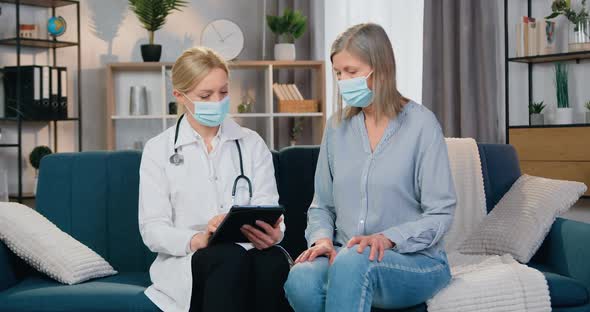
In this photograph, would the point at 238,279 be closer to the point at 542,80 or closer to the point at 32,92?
the point at 542,80

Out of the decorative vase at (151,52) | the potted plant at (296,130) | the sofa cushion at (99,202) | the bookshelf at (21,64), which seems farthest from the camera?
the potted plant at (296,130)

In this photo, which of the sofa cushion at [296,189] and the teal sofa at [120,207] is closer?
the teal sofa at [120,207]

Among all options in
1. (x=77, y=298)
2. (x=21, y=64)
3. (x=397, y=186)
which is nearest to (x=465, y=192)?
(x=397, y=186)

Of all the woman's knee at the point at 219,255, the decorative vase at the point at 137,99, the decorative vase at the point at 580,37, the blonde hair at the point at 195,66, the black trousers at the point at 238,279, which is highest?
the decorative vase at the point at 580,37

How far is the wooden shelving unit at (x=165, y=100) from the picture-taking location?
5.25 metres

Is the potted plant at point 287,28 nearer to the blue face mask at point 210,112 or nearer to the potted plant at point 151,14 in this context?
the potted plant at point 151,14

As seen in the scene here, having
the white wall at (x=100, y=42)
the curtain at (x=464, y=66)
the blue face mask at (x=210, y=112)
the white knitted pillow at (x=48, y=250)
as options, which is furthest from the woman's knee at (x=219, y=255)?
the white wall at (x=100, y=42)

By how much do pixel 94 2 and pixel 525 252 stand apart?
3.78 metres

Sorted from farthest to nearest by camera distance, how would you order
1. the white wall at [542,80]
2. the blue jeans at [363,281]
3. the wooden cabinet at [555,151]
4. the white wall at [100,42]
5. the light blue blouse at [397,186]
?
the white wall at [100,42] → the white wall at [542,80] → the wooden cabinet at [555,151] → the light blue blouse at [397,186] → the blue jeans at [363,281]

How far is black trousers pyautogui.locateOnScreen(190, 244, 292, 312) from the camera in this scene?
6.76 ft

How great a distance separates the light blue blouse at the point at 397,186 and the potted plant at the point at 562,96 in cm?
219

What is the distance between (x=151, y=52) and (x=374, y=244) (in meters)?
3.58

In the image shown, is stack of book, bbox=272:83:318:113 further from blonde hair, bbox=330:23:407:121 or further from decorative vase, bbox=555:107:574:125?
blonde hair, bbox=330:23:407:121

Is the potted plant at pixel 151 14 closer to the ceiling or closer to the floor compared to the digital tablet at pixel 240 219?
closer to the ceiling
